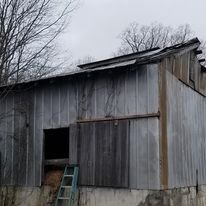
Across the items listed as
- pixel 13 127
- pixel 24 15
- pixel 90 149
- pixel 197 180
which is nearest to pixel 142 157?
pixel 90 149

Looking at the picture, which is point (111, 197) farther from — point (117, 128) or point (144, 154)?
point (117, 128)

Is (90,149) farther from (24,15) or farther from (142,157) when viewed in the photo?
(24,15)

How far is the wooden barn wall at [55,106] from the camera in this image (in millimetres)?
11672

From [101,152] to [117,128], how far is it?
85cm

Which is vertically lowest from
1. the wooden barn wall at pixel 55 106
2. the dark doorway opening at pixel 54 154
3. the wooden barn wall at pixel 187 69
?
the dark doorway opening at pixel 54 154

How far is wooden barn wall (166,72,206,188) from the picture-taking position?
11.8m

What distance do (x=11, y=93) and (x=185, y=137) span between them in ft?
20.0

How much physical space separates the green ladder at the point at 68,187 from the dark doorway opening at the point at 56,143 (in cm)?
136

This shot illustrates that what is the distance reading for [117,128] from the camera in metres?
11.8

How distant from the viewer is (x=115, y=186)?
11.6 metres

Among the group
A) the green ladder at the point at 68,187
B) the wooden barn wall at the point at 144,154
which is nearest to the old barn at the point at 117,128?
the wooden barn wall at the point at 144,154

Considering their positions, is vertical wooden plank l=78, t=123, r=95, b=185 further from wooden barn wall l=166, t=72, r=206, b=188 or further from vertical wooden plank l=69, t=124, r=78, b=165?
wooden barn wall l=166, t=72, r=206, b=188

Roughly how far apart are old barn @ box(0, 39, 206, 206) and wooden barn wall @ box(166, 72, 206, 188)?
0.03 metres

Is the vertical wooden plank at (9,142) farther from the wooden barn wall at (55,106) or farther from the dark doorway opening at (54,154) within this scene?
the dark doorway opening at (54,154)
